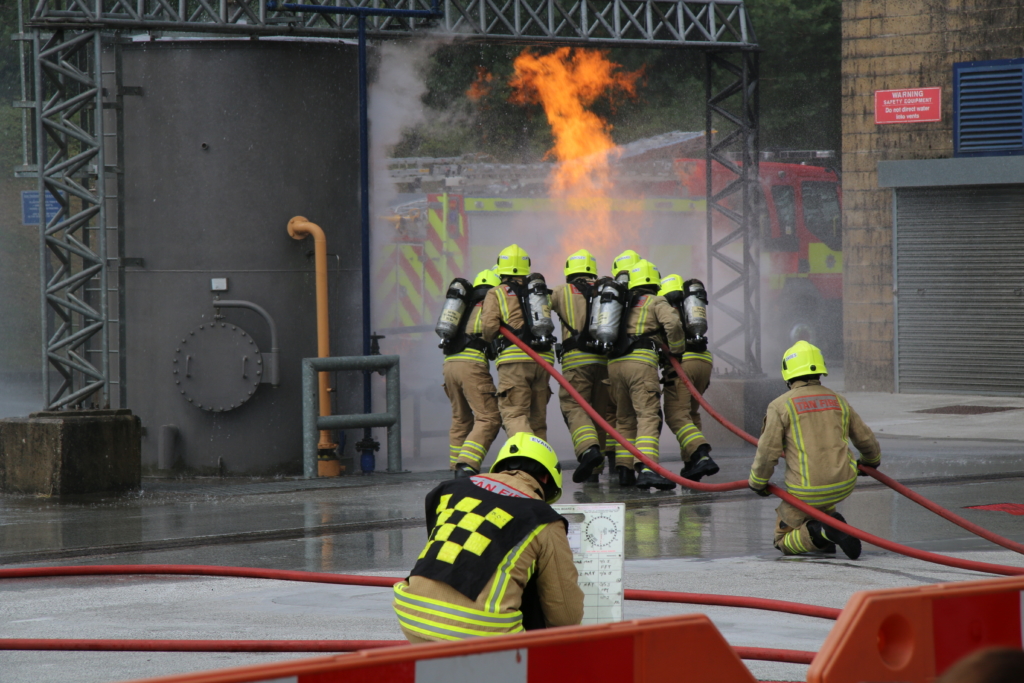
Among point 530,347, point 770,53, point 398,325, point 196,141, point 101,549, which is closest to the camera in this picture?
point 101,549

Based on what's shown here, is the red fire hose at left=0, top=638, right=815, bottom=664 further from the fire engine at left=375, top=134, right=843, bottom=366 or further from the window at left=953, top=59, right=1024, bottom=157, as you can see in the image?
the window at left=953, top=59, right=1024, bottom=157

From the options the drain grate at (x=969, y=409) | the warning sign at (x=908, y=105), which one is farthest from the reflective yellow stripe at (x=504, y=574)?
the warning sign at (x=908, y=105)

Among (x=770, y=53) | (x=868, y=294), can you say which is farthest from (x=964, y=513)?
(x=770, y=53)

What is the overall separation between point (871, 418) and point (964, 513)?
20.9 feet

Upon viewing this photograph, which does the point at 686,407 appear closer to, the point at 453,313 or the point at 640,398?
the point at 640,398

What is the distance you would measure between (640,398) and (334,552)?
323cm

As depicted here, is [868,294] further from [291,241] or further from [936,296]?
[291,241]

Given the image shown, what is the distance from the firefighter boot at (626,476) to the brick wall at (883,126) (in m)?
8.07

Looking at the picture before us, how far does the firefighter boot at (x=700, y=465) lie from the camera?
9453 mm

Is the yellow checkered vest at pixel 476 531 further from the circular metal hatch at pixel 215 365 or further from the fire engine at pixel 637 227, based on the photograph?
the fire engine at pixel 637 227

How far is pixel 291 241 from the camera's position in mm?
11336

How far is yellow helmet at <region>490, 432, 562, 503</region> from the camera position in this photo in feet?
14.0

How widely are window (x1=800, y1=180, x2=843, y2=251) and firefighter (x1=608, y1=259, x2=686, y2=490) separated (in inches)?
525

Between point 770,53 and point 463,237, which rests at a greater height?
point 770,53
